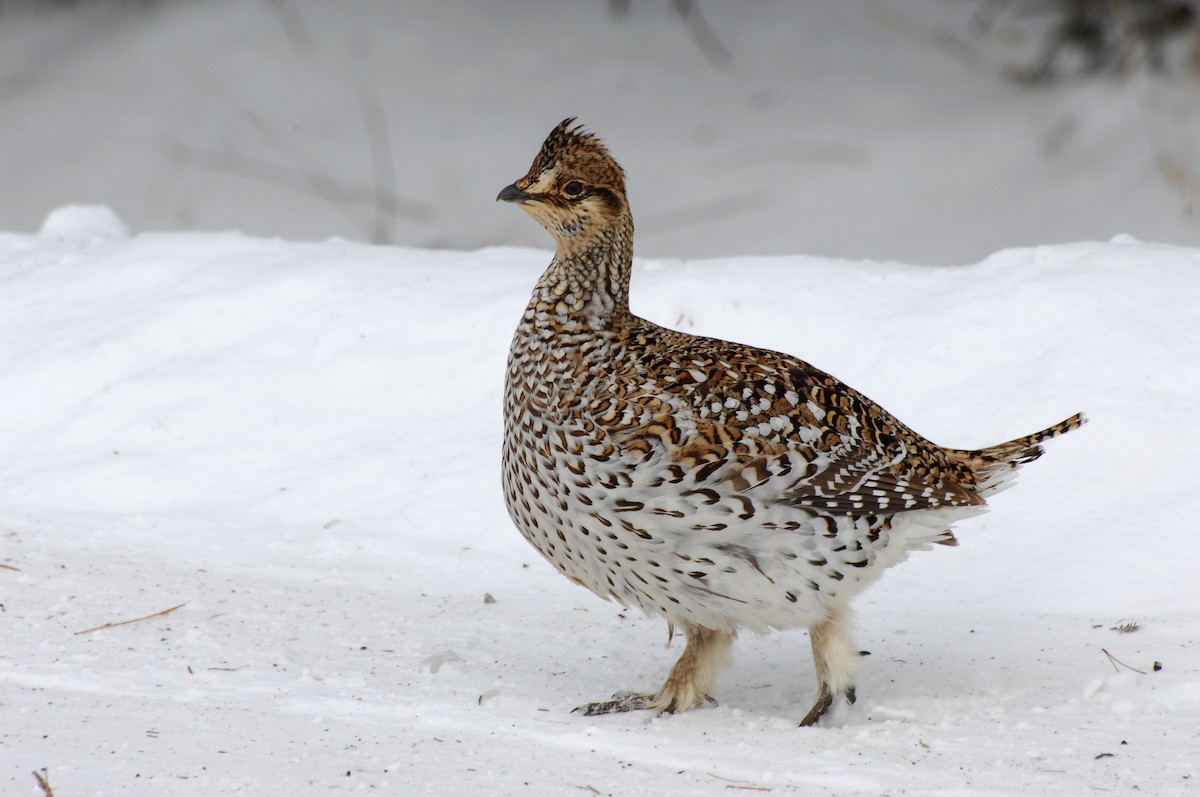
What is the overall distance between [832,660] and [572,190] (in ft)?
4.66

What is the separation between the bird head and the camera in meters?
3.81

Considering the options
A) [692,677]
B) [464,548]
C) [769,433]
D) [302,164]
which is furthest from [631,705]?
[302,164]

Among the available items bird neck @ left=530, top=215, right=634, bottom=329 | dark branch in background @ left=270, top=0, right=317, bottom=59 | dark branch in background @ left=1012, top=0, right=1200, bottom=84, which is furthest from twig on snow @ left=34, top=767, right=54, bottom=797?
dark branch in background @ left=270, top=0, right=317, bottom=59

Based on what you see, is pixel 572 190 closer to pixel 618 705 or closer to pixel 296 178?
pixel 618 705

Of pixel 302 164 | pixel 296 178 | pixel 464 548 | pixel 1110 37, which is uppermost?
pixel 1110 37

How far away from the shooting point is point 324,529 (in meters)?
4.99

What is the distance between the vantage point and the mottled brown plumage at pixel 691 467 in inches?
137

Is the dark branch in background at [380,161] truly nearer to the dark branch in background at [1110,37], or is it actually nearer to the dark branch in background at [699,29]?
the dark branch in background at [699,29]

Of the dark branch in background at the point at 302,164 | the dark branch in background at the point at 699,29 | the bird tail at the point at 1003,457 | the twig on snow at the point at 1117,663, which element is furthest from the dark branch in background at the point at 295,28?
the twig on snow at the point at 1117,663

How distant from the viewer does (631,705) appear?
3723 millimetres

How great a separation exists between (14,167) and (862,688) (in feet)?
28.3

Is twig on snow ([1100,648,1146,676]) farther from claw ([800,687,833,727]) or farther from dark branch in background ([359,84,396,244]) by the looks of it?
dark branch in background ([359,84,396,244])

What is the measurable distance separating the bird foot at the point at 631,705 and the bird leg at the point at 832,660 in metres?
0.32

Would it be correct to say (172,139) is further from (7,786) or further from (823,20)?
(7,786)
